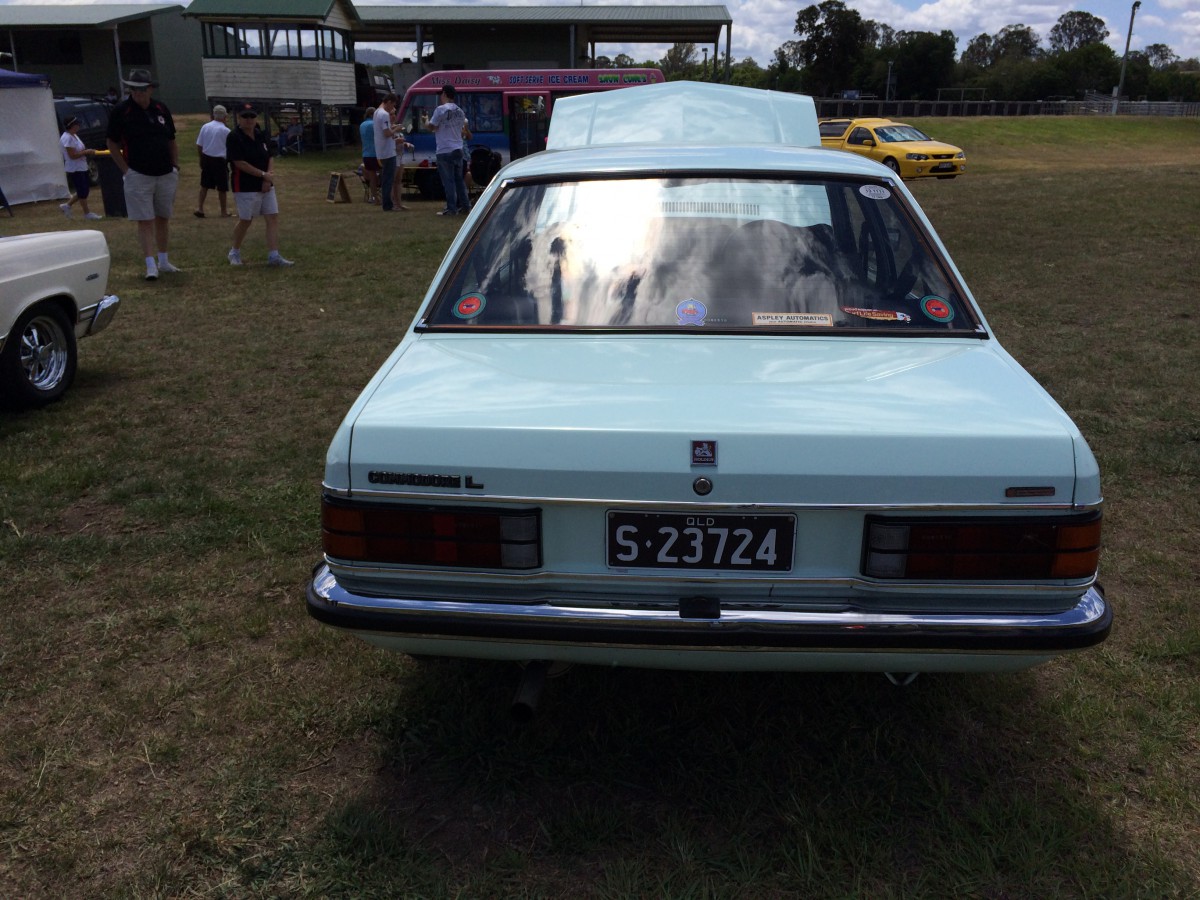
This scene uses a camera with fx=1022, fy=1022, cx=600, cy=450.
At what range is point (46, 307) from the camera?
592 centimetres

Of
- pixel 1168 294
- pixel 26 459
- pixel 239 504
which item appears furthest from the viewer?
pixel 1168 294

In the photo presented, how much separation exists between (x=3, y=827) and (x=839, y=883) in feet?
6.76

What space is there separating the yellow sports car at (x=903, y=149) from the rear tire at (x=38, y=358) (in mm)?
18476

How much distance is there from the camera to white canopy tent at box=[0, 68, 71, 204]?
1969 centimetres

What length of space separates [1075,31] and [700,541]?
153343 millimetres

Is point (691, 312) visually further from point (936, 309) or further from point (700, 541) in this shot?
point (700, 541)

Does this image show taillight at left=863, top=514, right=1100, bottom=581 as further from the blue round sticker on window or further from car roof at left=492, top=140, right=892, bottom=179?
car roof at left=492, top=140, right=892, bottom=179

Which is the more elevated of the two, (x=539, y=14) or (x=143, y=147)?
(x=539, y=14)

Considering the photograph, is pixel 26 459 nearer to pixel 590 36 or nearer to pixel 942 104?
pixel 590 36

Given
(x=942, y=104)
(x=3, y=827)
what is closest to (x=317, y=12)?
(x=3, y=827)

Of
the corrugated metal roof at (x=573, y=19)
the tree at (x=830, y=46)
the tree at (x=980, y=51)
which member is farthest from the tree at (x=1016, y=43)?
the corrugated metal roof at (x=573, y=19)

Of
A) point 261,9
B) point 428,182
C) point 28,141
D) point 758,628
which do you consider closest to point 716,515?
point 758,628

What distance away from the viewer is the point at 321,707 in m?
3.06

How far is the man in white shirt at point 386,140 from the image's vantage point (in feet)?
52.2
